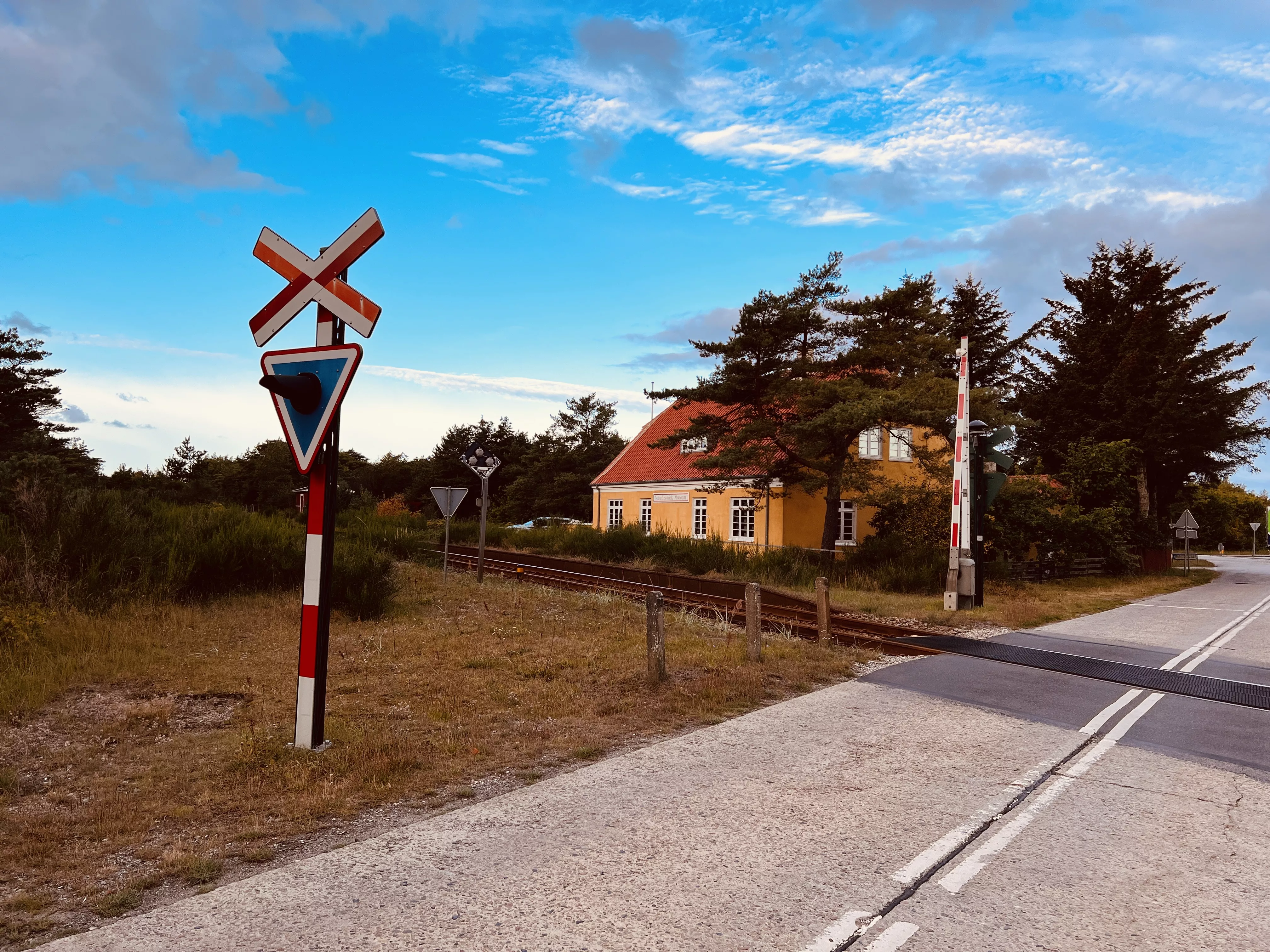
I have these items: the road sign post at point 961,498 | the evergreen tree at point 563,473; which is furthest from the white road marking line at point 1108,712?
the evergreen tree at point 563,473

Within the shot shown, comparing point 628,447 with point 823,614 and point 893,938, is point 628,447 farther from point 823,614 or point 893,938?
point 893,938

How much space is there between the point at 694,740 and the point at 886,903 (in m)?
2.95

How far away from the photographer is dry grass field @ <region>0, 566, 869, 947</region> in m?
4.40

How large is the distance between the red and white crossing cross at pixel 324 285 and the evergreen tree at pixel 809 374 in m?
20.5

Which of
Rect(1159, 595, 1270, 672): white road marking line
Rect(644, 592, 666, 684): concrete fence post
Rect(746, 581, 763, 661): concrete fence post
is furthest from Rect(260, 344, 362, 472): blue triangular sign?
Rect(1159, 595, 1270, 672): white road marking line

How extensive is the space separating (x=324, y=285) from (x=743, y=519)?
2927 cm

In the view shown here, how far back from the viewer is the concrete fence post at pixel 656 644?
8727 millimetres

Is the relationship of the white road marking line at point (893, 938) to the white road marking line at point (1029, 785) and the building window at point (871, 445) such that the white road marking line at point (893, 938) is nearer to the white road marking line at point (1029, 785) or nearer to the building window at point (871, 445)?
the white road marking line at point (1029, 785)

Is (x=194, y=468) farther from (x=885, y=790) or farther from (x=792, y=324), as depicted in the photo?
(x=885, y=790)

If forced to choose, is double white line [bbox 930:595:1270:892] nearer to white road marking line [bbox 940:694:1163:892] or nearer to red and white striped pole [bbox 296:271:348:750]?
white road marking line [bbox 940:694:1163:892]

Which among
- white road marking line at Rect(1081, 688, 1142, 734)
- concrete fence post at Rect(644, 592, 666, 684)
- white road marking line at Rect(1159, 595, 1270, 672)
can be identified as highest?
concrete fence post at Rect(644, 592, 666, 684)

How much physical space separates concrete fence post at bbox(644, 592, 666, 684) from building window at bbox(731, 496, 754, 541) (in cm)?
2516

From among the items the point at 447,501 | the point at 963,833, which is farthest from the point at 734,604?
the point at 963,833

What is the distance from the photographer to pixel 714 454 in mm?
29219
